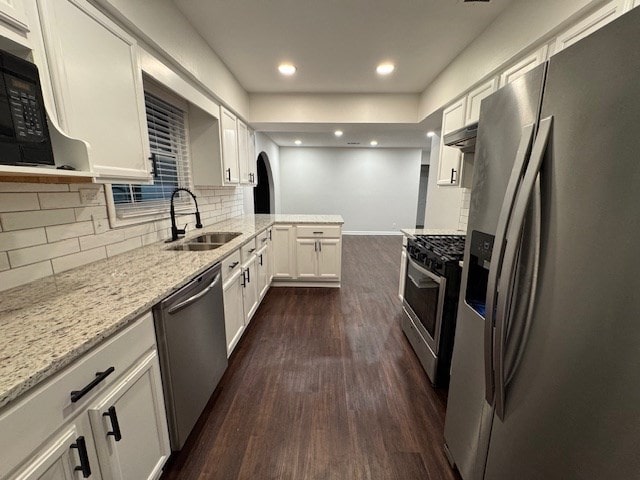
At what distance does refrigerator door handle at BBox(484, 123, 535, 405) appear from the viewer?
0.79 metres

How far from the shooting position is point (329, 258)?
3.51 metres

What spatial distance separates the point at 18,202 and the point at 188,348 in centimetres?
99

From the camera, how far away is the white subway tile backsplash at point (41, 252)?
3.78 feet

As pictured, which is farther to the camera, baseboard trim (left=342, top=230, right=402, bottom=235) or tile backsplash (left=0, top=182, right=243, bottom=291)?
baseboard trim (left=342, top=230, right=402, bottom=235)

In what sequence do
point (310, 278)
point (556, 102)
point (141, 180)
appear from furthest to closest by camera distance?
point (310, 278), point (141, 180), point (556, 102)

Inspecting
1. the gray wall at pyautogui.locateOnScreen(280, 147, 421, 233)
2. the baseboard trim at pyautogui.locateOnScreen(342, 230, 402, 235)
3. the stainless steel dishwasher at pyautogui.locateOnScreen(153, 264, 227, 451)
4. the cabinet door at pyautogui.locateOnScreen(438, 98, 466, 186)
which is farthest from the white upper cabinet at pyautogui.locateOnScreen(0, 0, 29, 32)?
the baseboard trim at pyautogui.locateOnScreen(342, 230, 402, 235)

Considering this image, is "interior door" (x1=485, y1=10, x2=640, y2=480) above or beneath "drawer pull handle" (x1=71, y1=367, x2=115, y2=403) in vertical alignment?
above

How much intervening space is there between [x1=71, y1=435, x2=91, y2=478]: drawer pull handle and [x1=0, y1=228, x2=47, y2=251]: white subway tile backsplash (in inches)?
35.8

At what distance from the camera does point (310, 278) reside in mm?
3574

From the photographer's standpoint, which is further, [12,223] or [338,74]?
[338,74]

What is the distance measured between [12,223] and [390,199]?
725cm

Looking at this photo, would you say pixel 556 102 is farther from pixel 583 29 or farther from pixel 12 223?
pixel 12 223

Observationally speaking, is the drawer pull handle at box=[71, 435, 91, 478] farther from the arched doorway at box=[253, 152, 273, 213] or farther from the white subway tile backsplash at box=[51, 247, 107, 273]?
the arched doorway at box=[253, 152, 273, 213]

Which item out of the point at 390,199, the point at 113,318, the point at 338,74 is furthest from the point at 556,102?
the point at 390,199
